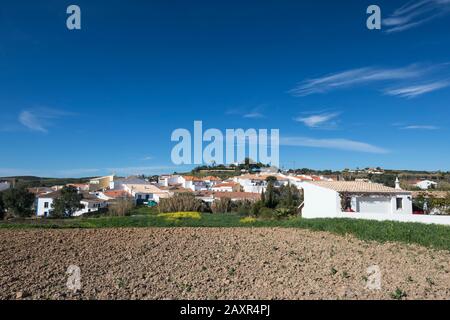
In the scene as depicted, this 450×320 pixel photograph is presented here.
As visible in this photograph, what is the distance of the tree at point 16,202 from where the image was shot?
37.9 meters

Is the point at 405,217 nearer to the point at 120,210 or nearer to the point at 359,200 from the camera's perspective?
the point at 359,200

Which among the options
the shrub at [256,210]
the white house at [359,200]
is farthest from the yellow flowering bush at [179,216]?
the white house at [359,200]

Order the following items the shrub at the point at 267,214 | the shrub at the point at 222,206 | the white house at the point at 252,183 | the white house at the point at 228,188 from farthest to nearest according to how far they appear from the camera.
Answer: the white house at the point at 252,183
the white house at the point at 228,188
the shrub at the point at 222,206
the shrub at the point at 267,214

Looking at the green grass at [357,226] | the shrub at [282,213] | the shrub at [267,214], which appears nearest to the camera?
the green grass at [357,226]

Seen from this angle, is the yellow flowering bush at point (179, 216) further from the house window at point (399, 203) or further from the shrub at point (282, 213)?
the house window at point (399, 203)

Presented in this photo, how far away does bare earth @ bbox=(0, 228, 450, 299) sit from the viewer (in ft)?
23.2

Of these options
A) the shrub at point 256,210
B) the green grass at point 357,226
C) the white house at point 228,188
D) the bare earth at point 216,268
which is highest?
the white house at point 228,188

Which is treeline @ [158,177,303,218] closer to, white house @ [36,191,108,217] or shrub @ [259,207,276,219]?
shrub @ [259,207,276,219]

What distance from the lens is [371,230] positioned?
52.5ft

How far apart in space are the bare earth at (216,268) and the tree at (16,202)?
25972 mm


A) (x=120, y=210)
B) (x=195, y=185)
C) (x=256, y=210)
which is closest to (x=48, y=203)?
(x=120, y=210)
